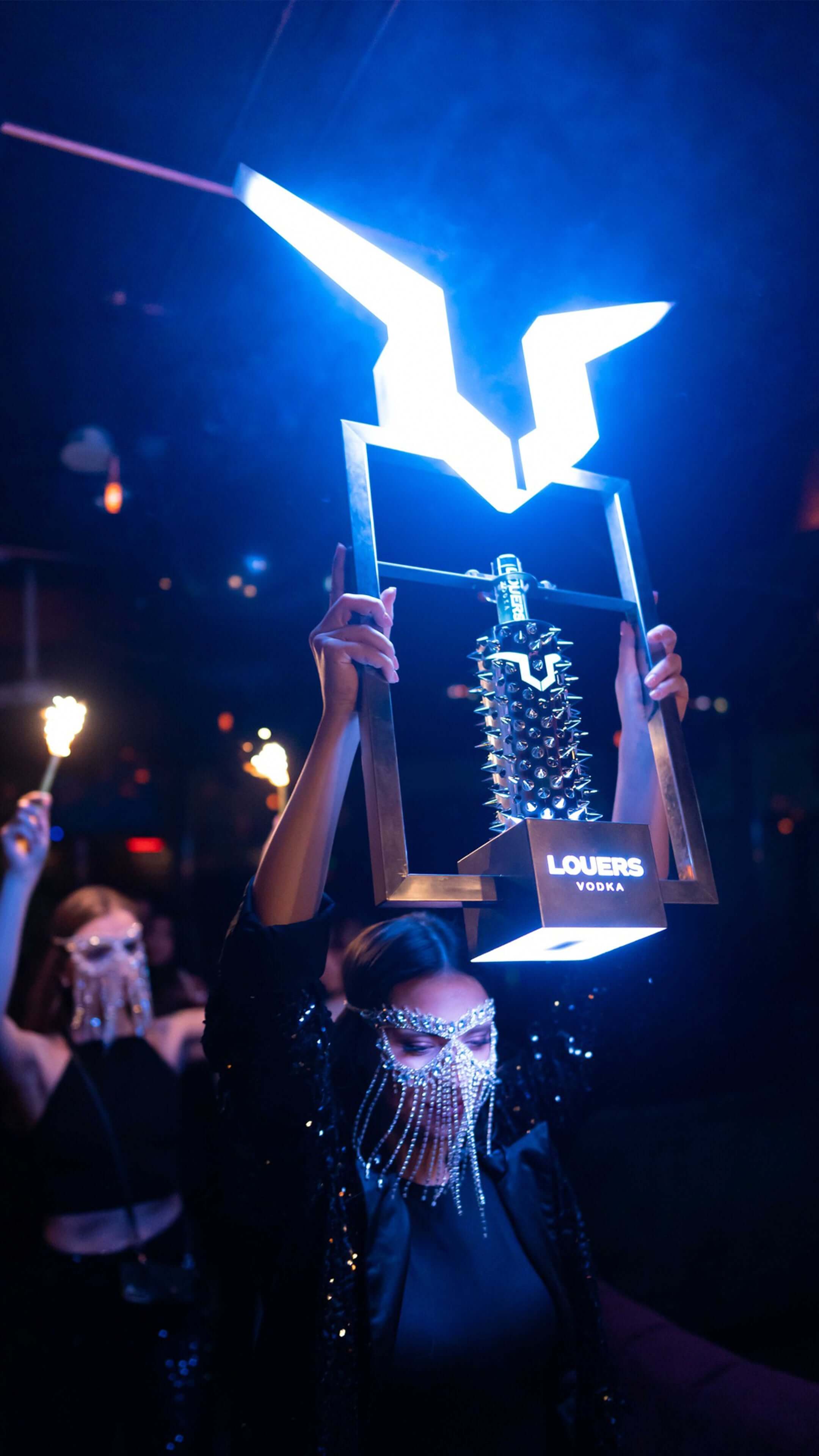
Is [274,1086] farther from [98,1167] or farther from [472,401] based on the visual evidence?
[98,1167]

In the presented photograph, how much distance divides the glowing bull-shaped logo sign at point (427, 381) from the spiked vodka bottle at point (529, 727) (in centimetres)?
41

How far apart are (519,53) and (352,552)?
3.58 feet

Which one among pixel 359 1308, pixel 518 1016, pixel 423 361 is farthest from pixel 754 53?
pixel 359 1308

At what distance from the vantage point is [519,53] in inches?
64.8

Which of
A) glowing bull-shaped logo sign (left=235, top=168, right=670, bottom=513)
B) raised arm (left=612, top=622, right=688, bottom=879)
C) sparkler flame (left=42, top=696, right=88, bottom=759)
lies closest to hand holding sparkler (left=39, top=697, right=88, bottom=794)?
sparkler flame (left=42, top=696, right=88, bottom=759)

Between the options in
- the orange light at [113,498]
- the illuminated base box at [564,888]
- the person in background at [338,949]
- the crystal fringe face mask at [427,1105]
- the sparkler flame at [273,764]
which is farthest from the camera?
the orange light at [113,498]

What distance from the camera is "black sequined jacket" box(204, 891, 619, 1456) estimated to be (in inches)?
53.0

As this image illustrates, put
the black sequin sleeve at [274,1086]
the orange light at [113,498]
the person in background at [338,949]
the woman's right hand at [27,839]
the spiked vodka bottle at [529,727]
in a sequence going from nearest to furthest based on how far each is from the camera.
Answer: the spiked vodka bottle at [529,727], the black sequin sleeve at [274,1086], the woman's right hand at [27,839], the person in background at [338,949], the orange light at [113,498]

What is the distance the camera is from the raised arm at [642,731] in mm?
1495

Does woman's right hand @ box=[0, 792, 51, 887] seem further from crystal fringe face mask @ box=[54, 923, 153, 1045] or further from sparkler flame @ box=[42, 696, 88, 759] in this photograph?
crystal fringe face mask @ box=[54, 923, 153, 1045]

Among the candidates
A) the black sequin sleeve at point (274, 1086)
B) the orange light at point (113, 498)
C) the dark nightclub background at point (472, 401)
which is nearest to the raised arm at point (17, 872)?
the dark nightclub background at point (472, 401)

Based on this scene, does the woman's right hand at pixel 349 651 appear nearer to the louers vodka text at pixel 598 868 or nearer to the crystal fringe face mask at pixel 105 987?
the louers vodka text at pixel 598 868

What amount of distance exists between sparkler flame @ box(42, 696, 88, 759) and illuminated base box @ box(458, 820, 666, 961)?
1.18 m

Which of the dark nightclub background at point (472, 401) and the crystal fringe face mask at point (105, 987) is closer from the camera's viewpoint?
the dark nightclub background at point (472, 401)
